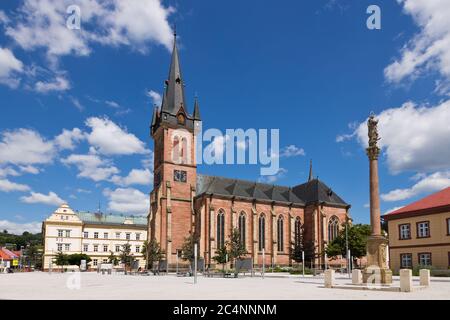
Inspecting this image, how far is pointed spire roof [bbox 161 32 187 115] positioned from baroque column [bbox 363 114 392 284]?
4642 cm

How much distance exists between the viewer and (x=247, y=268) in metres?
44.9

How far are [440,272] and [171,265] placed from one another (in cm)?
3492

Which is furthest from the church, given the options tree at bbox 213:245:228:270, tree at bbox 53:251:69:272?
tree at bbox 53:251:69:272

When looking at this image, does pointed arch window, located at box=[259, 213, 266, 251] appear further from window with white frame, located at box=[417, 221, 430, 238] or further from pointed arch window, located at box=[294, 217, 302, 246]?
window with white frame, located at box=[417, 221, 430, 238]

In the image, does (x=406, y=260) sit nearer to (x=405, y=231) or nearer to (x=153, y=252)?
(x=405, y=231)

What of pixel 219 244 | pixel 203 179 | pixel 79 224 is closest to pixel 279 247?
pixel 219 244

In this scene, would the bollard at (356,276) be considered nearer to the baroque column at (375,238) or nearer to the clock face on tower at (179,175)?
the baroque column at (375,238)

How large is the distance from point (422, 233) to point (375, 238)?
77.8 feet

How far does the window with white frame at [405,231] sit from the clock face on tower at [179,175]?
31.9 metres

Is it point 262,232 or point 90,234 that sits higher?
point 262,232

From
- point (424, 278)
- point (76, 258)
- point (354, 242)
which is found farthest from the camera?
point (76, 258)

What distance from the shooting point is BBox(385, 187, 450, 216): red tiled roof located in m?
41.2

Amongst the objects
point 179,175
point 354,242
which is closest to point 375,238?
point 354,242

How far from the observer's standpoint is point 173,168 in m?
64.8
